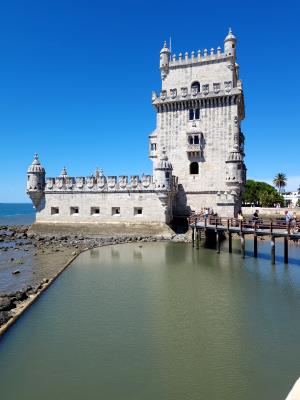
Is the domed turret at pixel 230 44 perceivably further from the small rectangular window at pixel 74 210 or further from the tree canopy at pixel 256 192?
the tree canopy at pixel 256 192

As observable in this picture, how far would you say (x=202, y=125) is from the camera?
A: 35500 millimetres

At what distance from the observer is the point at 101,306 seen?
13.9 m

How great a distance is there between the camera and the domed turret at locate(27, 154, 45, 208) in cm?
3722

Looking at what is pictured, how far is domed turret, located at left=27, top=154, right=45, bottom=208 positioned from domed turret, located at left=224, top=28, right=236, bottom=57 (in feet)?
72.5

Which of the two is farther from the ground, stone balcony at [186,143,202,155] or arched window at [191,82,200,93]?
arched window at [191,82,200,93]

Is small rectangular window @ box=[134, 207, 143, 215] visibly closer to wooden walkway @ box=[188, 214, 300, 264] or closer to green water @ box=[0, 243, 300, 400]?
wooden walkway @ box=[188, 214, 300, 264]

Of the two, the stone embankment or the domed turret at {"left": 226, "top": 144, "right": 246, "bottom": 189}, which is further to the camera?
the domed turret at {"left": 226, "top": 144, "right": 246, "bottom": 189}

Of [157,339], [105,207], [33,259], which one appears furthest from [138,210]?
[157,339]

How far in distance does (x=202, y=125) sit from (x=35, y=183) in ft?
59.0

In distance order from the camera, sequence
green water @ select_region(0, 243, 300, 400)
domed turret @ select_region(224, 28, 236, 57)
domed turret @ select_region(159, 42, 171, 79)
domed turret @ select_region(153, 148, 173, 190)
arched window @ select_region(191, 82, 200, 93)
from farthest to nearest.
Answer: domed turret @ select_region(159, 42, 171, 79) → arched window @ select_region(191, 82, 200, 93) → domed turret @ select_region(224, 28, 236, 57) → domed turret @ select_region(153, 148, 173, 190) → green water @ select_region(0, 243, 300, 400)

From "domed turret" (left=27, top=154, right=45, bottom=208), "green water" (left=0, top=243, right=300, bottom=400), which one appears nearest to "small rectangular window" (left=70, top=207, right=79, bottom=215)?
"domed turret" (left=27, top=154, right=45, bottom=208)

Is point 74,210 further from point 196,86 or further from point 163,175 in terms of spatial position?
point 196,86

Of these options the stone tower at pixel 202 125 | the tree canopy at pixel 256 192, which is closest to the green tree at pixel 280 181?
the tree canopy at pixel 256 192

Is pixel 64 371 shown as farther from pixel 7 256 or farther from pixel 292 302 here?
pixel 7 256
